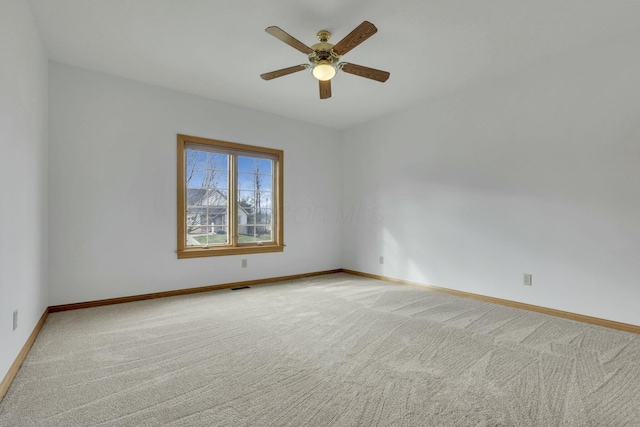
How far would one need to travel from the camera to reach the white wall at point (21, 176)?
184cm

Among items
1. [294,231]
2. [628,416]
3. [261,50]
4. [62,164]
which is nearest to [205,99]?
[261,50]

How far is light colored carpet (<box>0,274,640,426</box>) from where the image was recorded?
1583 mm

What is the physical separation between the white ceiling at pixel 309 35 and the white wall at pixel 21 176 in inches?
17.1

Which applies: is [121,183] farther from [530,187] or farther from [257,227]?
[530,187]

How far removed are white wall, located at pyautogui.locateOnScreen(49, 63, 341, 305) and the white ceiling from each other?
0.32 metres

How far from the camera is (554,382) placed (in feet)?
6.20

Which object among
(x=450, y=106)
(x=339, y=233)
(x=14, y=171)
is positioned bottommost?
(x=339, y=233)

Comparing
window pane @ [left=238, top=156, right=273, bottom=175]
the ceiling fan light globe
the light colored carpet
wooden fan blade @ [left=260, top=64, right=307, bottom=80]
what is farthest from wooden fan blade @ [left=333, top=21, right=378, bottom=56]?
window pane @ [left=238, top=156, right=273, bottom=175]

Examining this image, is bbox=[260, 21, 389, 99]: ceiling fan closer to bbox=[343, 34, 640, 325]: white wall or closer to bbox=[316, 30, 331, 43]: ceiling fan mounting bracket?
bbox=[316, 30, 331, 43]: ceiling fan mounting bracket

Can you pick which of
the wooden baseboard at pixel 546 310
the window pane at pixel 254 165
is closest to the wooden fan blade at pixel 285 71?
the window pane at pixel 254 165

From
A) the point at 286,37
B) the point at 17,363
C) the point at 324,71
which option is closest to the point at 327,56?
the point at 324,71

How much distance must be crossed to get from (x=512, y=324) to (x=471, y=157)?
6.56 feet

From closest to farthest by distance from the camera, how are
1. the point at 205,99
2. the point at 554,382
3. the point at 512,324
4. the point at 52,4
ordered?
1. the point at 554,382
2. the point at 52,4
3. the point at 512,324
4. the point at 205,99

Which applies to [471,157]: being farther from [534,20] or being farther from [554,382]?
[554,382]
